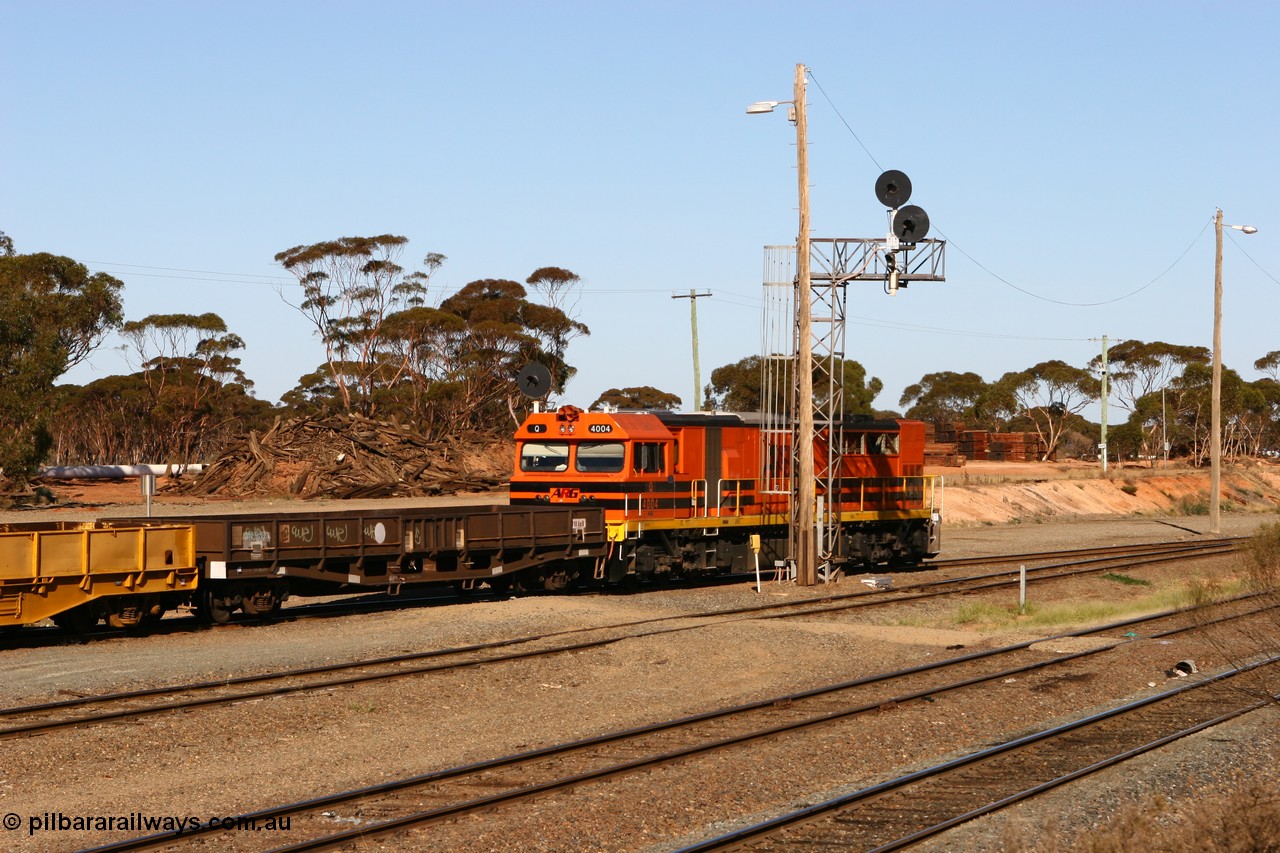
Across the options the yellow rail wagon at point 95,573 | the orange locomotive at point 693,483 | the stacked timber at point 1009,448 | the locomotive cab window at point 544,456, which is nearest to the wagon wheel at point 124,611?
the yellow rail wagon at point 95,573

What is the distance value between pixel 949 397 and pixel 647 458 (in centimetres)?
11174

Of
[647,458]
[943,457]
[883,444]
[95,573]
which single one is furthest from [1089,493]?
[95,573]

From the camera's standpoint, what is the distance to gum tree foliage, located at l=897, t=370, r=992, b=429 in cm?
12950

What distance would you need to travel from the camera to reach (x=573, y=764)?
11383 mm

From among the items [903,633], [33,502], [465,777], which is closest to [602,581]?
[903,633]

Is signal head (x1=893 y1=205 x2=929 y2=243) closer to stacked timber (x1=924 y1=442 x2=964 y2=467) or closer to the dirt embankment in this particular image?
the dirt embankment

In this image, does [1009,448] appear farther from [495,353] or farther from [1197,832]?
[1197,832]

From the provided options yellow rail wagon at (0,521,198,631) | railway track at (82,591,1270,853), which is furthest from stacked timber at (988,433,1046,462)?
yellow rail wagon at (0,521,198,631)

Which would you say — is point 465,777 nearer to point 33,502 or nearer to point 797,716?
point 797,716

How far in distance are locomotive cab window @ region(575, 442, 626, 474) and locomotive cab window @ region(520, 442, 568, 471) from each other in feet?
1.32

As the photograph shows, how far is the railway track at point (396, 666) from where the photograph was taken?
1290 cm

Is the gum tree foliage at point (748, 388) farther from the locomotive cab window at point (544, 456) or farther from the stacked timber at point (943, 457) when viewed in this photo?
the locomotive cab window at point (544, 456)

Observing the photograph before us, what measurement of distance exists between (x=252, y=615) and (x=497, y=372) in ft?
202

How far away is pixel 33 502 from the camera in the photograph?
174 feet
